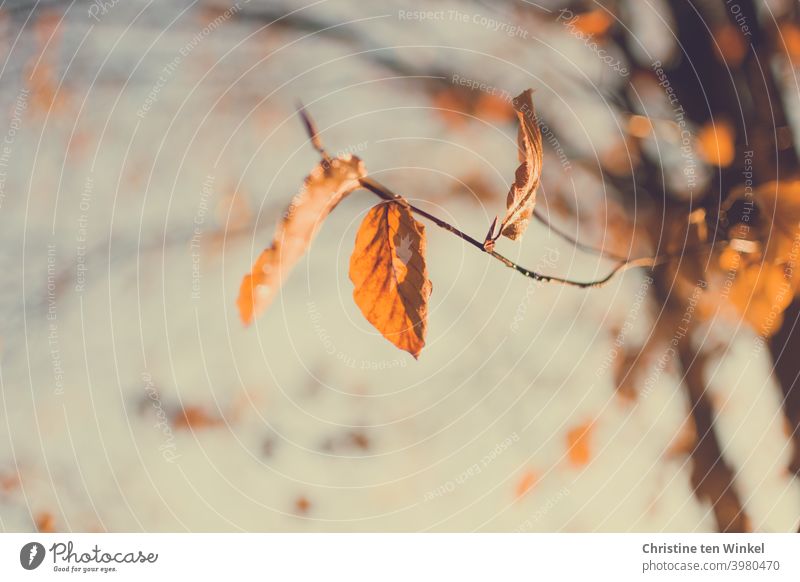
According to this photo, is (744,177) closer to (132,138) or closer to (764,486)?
(764,486)

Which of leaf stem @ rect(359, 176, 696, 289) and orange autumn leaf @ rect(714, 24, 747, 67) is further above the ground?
orange autumn leaf @ rect(714, 24, 747, 67)

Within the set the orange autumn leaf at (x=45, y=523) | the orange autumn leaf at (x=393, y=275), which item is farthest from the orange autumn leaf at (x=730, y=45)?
the orange autumn leaf at (x=45, y=523)

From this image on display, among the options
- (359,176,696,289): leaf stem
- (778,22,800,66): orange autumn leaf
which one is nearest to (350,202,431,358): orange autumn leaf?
(359,176,696,289): leaf stem

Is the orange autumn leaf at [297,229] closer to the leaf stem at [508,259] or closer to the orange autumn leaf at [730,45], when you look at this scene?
the leaf stem at [508,259]

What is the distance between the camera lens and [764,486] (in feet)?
1.44

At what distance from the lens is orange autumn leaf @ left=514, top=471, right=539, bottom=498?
41 cm

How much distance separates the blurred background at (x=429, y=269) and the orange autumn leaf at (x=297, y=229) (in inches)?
0.4

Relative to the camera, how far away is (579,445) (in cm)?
42

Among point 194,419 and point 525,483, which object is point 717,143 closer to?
point 525,483
